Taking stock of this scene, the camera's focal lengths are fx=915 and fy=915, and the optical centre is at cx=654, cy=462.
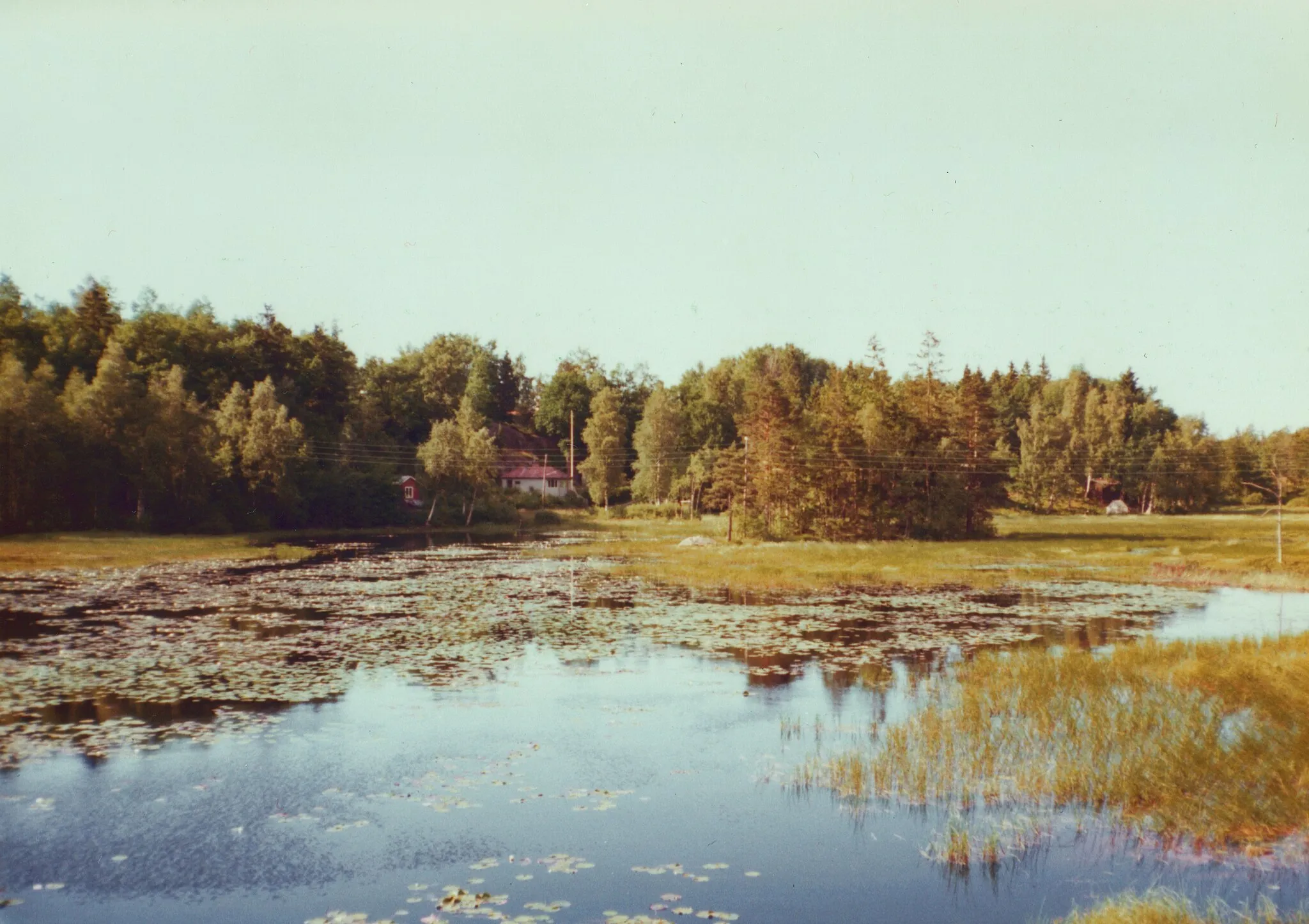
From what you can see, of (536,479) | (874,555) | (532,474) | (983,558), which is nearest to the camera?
(983,558)

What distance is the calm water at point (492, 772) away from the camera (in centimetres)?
934

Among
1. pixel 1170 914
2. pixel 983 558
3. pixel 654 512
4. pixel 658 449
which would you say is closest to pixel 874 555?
pixel 983 558


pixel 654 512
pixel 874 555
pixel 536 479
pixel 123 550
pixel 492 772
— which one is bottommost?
pixel 492 772

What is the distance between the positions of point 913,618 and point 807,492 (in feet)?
125

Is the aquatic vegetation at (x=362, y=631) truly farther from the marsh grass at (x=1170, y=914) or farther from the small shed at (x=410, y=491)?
the small shed at (x=410, y=491)

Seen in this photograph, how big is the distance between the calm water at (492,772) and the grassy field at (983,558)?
45.6 feet

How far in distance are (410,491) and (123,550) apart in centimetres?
4627

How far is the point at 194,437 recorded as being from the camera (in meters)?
66.2

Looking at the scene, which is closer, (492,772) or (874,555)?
(492,772)

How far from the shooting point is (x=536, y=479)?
388 feet

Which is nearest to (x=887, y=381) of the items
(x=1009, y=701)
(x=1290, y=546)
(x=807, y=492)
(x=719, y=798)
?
(x=807, y=492)

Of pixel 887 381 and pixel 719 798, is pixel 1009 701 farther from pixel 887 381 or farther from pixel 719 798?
pixel 887 381

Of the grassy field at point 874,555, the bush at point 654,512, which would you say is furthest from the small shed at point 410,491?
the bush at point 654,512

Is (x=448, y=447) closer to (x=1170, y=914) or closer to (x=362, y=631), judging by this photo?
(x=362, y=631)
